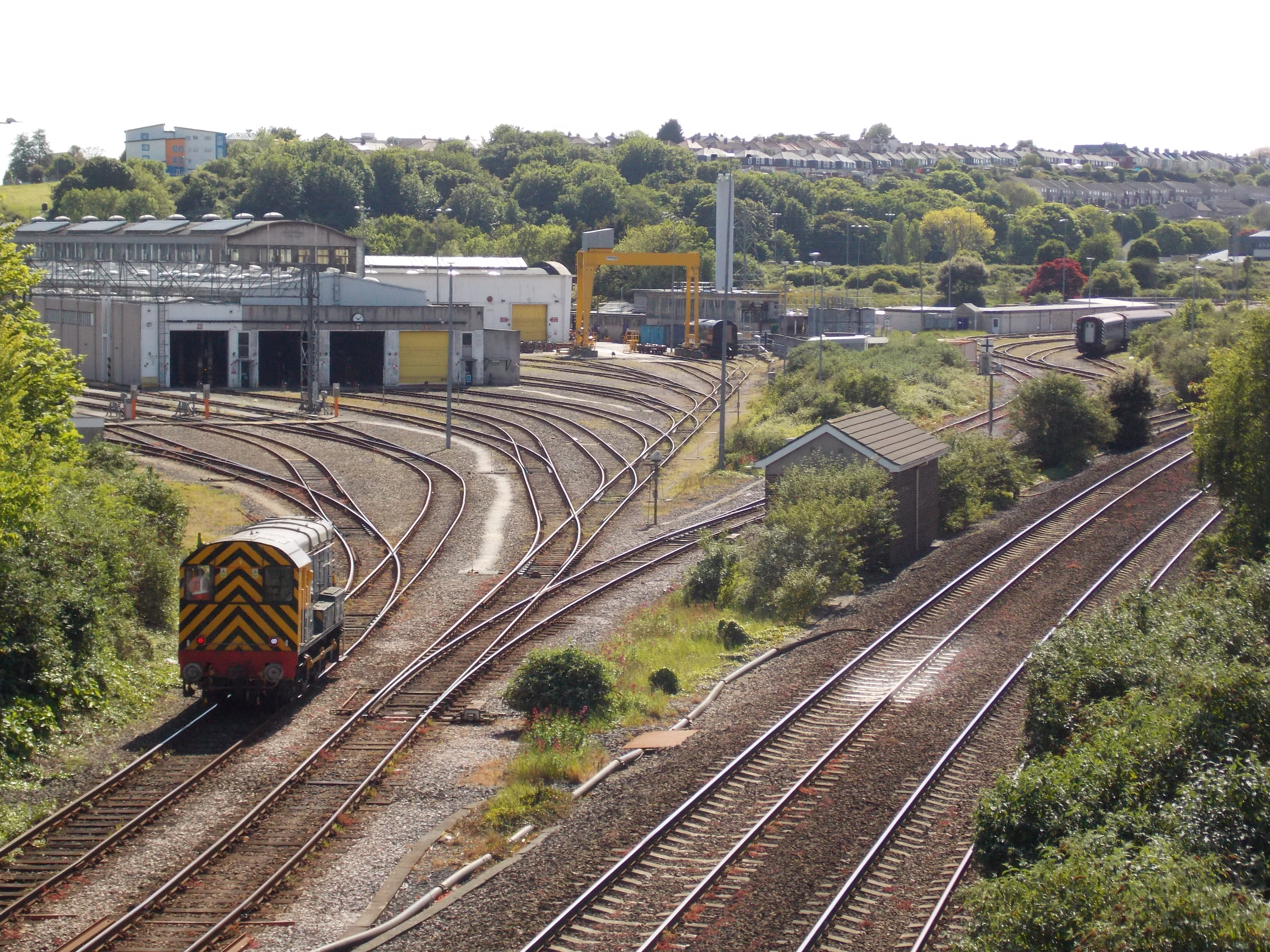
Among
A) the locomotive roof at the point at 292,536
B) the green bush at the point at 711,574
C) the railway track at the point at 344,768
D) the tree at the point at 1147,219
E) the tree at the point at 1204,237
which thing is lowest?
the railway track at the point at 344,768

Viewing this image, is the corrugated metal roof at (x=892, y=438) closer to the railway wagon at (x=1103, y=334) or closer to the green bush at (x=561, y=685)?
the green bush at (x=561, y=685)

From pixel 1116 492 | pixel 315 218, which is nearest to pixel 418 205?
pixel 315 218

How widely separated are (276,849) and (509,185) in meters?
157

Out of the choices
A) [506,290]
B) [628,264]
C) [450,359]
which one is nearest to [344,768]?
[450,359]

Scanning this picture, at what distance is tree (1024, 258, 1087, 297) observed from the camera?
10606 centimetres

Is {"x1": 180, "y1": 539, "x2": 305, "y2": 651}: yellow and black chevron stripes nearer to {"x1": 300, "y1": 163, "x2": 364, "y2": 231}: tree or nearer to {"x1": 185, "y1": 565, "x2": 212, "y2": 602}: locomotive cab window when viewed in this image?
{"x1": 185, "y1": 565, "x2": 212, "y2": 602}: locomotive cab window

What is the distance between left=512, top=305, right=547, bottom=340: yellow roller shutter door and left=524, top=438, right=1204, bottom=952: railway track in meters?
52.9

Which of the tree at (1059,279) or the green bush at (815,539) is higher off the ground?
the tree at (1059,279)

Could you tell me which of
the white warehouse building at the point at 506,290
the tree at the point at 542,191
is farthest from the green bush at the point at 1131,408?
the tree at the point at 542,191

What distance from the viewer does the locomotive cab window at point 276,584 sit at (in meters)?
15.2

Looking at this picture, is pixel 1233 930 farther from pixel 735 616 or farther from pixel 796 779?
pixel 735 616

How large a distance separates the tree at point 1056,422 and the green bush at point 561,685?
78.0ft

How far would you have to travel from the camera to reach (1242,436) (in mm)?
23438

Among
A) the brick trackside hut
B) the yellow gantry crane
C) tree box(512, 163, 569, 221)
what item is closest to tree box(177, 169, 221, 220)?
tree box(512, 163, 569, 221)
